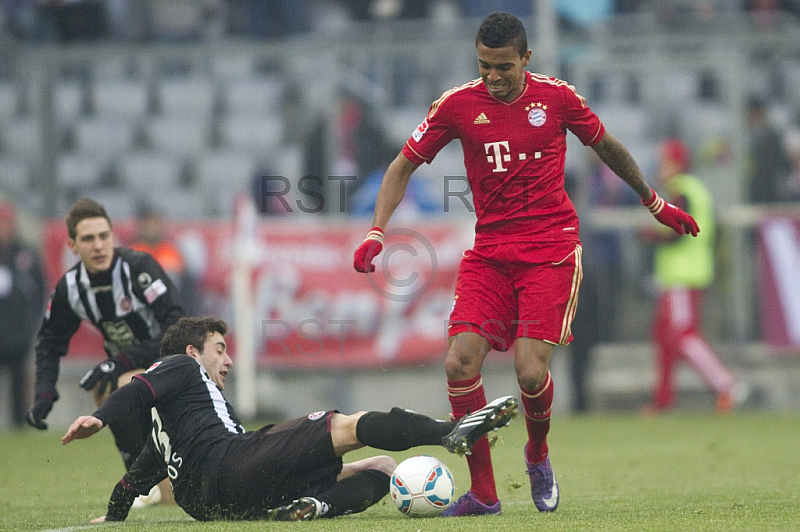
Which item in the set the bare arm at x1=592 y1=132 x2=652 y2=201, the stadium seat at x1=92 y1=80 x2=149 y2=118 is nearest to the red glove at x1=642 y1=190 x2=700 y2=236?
the bare arm at x1=592 y1=132 x2=652 y2=201

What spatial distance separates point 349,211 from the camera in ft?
46.3

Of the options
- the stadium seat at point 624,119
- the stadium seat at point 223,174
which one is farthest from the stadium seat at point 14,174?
the stadium seat at point 624,119

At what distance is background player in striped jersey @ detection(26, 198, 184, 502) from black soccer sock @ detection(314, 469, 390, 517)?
58.5 inches

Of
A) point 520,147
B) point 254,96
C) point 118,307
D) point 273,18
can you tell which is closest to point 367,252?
point 520,147

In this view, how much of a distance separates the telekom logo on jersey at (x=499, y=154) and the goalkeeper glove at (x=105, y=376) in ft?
8.00

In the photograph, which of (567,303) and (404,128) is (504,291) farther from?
(404,128)

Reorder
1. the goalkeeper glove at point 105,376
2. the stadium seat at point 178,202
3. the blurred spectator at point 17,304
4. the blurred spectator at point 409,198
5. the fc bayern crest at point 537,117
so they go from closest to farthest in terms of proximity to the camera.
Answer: the fc bayern crest at point 537,117
the goalkeeper glove at point 105,376
the blurred spectator at point 17,304
the blurred spectator at point 409,198
the stadium seat at point 178,202

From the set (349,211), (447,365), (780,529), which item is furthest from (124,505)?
(349,211)

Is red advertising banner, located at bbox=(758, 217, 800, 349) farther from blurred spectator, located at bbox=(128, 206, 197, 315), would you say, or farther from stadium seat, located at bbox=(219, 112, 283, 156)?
blurred spectator, located at bbox=(128, 206, 197, 315)

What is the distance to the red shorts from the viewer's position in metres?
5.91

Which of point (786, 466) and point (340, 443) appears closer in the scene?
point (340, 443)

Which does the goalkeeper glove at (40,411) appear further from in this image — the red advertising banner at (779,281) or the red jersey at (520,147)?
the red advertising banner at (779,281)

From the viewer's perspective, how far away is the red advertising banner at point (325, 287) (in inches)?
525

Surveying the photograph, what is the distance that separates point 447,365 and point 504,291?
46 cm
